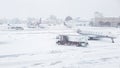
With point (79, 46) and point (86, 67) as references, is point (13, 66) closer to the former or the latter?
point (86, 67)

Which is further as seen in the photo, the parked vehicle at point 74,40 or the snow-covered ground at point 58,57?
the parked vehicle at point 74,40

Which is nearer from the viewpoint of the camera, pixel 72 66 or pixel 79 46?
pixel 72 66

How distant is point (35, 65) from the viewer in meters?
12.7

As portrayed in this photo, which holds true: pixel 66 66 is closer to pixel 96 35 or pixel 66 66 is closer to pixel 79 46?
pixel 79 46

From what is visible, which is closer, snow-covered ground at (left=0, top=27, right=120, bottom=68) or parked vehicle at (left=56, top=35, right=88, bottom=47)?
snow-covered ground at (left=0, top=27, right=120, bottom=68)

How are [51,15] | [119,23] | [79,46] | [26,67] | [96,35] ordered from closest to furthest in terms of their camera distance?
[26,67]
[79,46]
[96,35]
[119,23]
[51,15]

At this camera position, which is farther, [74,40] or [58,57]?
[74,40]

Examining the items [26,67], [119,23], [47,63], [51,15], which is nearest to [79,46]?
[47,63]

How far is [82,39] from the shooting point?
24172mm

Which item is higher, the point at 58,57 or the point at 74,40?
the point at 74,40

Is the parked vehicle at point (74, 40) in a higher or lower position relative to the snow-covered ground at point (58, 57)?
higher

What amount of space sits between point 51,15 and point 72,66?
17396cm

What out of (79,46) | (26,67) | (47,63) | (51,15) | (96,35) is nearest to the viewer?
(26,67)

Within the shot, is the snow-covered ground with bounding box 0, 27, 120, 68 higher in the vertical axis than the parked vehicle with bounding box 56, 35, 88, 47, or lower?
lower
